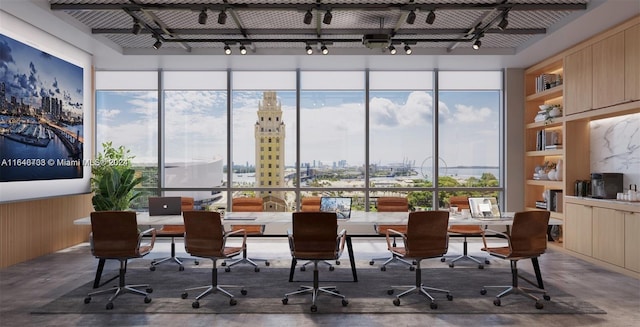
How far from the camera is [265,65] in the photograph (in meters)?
8.80

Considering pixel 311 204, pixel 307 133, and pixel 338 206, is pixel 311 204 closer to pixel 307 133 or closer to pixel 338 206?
pixel 338 206

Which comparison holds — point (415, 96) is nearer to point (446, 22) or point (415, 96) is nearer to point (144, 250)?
point (446, 22)

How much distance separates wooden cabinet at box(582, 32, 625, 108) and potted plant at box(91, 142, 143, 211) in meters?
8.11

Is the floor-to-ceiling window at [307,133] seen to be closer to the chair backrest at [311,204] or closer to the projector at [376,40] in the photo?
the chair backrest at [311,204]

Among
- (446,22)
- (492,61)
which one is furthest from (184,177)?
(492,61)

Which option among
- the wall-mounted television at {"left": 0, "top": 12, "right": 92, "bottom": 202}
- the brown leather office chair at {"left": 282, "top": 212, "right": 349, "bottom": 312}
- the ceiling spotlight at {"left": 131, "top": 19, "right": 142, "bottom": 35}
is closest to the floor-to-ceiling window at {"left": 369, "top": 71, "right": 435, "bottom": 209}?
the brown leather office chair at {"left": 282, "top": 212, "right": 349, "bottom": 312}

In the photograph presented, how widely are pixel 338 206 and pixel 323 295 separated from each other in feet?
4.43

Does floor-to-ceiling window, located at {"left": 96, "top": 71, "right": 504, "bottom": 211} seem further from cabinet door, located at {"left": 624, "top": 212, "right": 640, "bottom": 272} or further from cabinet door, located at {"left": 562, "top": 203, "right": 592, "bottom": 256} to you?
cabinet door, located at {"left": 624, "top": 212, "right": 640, "bottom": 272}

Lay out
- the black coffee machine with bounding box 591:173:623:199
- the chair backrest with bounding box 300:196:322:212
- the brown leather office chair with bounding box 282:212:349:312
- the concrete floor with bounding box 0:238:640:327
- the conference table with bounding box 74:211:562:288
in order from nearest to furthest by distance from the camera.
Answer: the concrete floor with bounding box 0:238:640:327 → the brown leather office chair with bounding box 282:212:349:312 → the conference table with bounding box 74:211:562:288 → the black coffee machine with bounding box 591:173:623:199 → the chair backrest with bounding box 300:196:322:212

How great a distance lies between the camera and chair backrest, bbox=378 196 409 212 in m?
7.05

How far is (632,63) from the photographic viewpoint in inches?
231

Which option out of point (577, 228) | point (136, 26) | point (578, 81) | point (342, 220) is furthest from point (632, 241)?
point (136, 26)

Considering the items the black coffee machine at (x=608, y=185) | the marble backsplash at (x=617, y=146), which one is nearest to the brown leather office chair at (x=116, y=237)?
the black coffee machine at (x=608, y=185)

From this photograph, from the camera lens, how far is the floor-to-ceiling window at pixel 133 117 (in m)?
9.23
